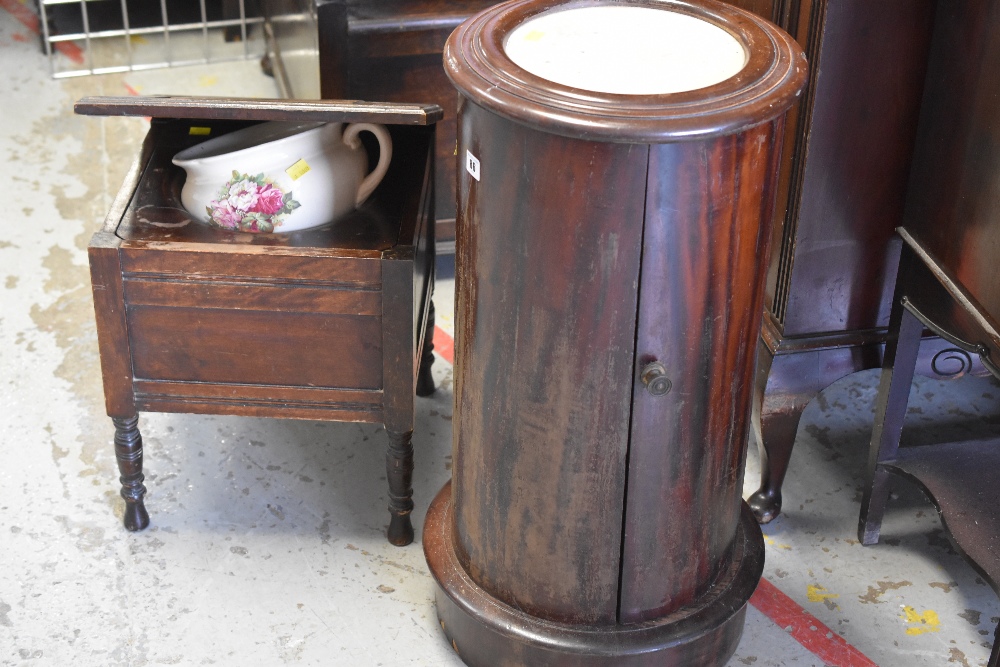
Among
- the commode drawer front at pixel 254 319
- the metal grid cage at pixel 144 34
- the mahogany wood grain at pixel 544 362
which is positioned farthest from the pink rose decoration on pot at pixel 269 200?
the metal grid cage at pixel 144 34

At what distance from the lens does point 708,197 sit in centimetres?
159

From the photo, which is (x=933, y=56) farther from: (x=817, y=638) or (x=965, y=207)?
(x=817, y=638)

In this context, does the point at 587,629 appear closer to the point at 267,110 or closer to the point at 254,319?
the point at 254,319

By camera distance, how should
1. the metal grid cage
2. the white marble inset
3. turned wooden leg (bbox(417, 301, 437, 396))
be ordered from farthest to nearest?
1. the metal grid cage
2. turned wooden leg (bbox(417, 301, 437, 396))
3. the white marble inset

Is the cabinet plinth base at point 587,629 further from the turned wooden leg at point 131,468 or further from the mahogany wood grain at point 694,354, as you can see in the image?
the turned wooden leg at point 131,468

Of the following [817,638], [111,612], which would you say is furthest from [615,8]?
[111,612]

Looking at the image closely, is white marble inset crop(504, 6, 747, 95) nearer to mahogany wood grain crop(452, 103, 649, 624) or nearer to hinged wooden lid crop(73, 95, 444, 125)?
mahogany wood grain crop(452, 103, 649, 624)

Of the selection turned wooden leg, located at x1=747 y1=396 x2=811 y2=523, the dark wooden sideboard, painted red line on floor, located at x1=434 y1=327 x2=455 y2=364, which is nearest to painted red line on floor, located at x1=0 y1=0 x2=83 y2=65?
painted red line on floor, located at x1=434 y1=327 x2=455 y2=364

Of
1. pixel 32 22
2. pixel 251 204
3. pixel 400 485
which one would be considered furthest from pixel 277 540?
pixel 32 22

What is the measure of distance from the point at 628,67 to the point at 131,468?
4.00 ft

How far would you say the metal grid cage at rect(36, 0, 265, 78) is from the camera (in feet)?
13.1

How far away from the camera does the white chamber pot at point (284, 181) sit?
6.81ft

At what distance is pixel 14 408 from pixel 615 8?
1.58 meters

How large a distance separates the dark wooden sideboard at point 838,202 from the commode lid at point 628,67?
0.24 metres
